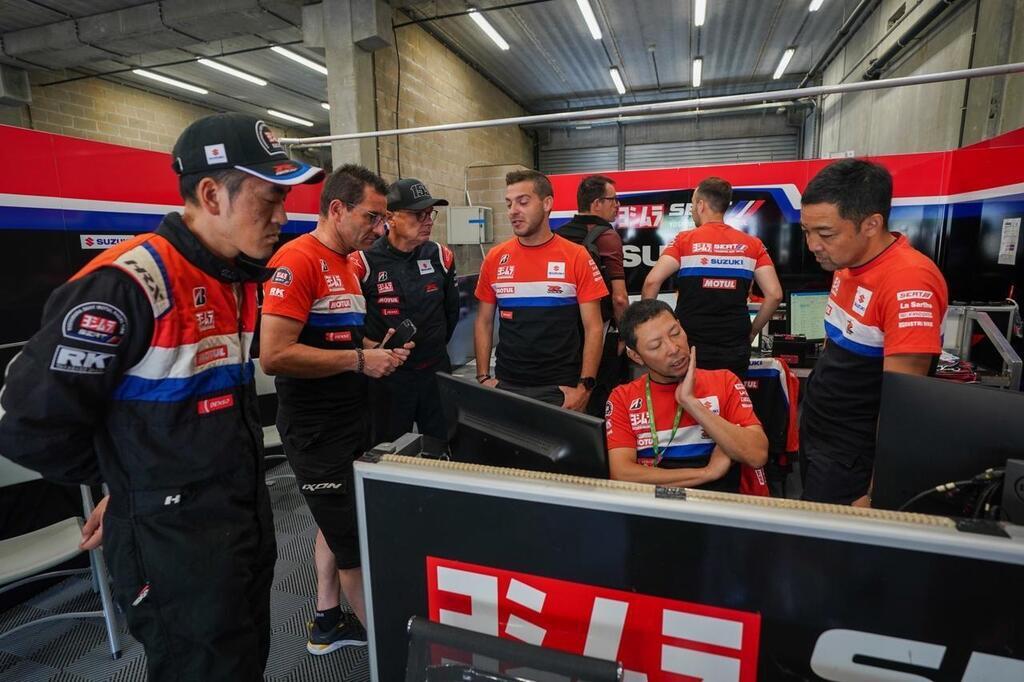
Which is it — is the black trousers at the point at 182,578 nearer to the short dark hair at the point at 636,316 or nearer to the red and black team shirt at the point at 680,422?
the red and black team shirt at the point at 680,422

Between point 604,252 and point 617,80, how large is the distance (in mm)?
7667

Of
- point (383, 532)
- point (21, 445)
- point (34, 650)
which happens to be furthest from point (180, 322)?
point (34, 650)

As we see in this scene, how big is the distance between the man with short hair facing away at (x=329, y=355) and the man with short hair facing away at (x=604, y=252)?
1.28 metres

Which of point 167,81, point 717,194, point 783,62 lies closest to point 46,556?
Result: point 717,194

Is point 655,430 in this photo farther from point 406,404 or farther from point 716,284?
point 716,284

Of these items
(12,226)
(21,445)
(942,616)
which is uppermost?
(12,226)

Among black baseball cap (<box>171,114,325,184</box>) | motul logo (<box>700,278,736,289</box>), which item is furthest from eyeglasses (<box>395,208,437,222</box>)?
motul logo (<box>700,278,736,289</box>)

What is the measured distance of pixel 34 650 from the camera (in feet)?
6.58

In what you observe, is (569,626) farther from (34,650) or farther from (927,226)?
(927,226)

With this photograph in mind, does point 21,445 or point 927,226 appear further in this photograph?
point 927,226

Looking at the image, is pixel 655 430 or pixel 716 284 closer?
pixel 655 430

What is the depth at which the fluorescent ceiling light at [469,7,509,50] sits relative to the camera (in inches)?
257

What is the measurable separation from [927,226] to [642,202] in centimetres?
237

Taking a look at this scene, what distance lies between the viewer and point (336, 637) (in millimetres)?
1943
